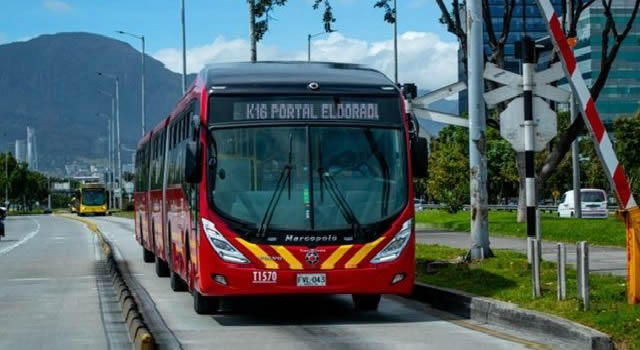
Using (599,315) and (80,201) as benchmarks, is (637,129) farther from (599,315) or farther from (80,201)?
(599,315)

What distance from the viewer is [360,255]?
46.2 feet

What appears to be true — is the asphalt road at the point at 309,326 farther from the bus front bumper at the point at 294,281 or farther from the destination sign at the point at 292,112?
the destination sign at the point at 292,112

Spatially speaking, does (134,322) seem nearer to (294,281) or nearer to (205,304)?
(294,281)

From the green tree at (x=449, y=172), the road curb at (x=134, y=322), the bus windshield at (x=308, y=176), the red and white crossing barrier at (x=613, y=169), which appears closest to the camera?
the road curb at (x=134, y=322)

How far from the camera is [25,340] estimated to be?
1295cm

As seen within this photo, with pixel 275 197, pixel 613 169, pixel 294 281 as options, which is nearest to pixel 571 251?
pixel 275 197

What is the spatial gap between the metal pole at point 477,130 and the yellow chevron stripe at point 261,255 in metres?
6.57

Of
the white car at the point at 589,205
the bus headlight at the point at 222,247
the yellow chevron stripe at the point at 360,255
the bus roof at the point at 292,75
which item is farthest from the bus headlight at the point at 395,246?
the white car at the point at 589,205

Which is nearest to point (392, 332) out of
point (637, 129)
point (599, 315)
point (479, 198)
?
point (599, 315)

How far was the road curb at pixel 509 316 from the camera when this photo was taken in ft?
36.0

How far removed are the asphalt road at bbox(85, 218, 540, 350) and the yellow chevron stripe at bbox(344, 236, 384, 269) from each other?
68cm

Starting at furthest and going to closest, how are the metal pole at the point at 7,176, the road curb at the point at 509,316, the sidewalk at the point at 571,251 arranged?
the metal pole at the point at 7,176 < the sidewalk at the point at 571,251 < the road curb at the point at 509,316

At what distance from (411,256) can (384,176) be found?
3.22ft

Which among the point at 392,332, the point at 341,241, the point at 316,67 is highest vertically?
the point at 316,67
